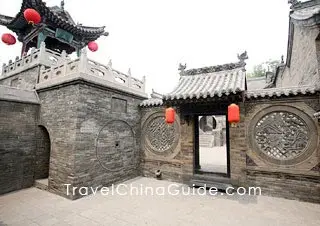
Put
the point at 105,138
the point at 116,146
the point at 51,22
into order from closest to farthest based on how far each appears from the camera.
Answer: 1. the point at 105,138
2. the point at 116,146
3. the point at 51,22

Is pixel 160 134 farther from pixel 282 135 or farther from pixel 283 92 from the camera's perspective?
pixel 283 92

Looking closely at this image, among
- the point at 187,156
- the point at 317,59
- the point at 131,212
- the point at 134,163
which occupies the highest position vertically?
the point at 317,59

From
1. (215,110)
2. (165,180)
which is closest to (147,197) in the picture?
(165,180)

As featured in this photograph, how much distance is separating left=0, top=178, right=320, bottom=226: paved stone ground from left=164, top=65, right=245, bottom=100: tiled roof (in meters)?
2.86

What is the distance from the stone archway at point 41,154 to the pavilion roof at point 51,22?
4801 millimetres

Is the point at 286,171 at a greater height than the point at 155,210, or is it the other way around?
the point at 286,171

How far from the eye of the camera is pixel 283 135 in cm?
507

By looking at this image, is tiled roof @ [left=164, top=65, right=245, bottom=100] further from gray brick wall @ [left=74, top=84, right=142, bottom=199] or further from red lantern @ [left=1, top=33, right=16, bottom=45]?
red lantern @ [left=1, top=33, right=16, bottom=45]

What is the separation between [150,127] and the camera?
7.38 metres

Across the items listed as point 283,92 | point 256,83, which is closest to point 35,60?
point 283,92

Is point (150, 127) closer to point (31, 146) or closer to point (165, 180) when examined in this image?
point (165, 180)

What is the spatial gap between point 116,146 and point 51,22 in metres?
6.29

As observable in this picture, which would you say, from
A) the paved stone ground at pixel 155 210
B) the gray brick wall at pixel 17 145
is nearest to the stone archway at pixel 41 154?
the gray brick wall at pixel 17 145

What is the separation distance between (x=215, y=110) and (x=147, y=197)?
3325 millimetres
